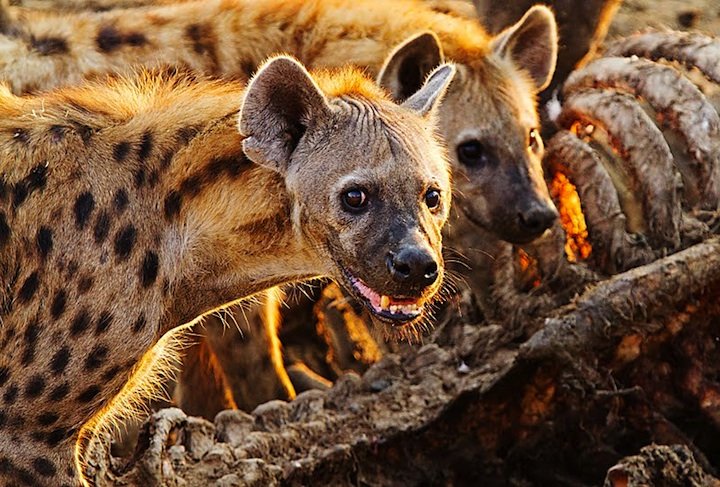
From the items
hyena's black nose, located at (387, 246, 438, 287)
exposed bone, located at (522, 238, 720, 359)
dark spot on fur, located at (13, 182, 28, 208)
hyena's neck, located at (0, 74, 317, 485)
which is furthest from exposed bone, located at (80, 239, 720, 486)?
hyena's black nose, located at (387, 246, 438, 287)

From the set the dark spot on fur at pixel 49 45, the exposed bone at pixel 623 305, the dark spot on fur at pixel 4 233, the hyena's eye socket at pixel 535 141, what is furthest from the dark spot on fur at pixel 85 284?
the hyena's eye socket at pixel 535 141

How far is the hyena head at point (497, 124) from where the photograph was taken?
4977 mm

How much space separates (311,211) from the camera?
354 cm

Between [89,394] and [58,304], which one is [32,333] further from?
[89,394]

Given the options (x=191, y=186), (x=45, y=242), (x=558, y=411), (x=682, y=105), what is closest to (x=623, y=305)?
(x=558, y=411)

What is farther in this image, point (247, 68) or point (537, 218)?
point (247, 68)

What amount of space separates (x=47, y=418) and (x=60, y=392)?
0.08 metres

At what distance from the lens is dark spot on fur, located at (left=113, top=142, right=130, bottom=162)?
3.65m

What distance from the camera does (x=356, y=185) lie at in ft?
11.4

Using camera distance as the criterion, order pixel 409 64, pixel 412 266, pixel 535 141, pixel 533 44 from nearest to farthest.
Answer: pixel 412 266 < pixel 409 64 < pixel 535 141 < pixel 533 44

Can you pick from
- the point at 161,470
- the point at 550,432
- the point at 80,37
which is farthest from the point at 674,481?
the point at 80,37

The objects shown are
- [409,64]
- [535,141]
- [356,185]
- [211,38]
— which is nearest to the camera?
[356,185]

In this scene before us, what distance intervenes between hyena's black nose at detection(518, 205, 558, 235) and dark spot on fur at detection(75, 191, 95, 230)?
1913mm

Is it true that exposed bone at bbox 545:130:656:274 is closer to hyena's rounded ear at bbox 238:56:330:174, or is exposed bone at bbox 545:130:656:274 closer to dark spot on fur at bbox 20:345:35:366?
hyena's rounded ear at bbox 238:56:330:174
